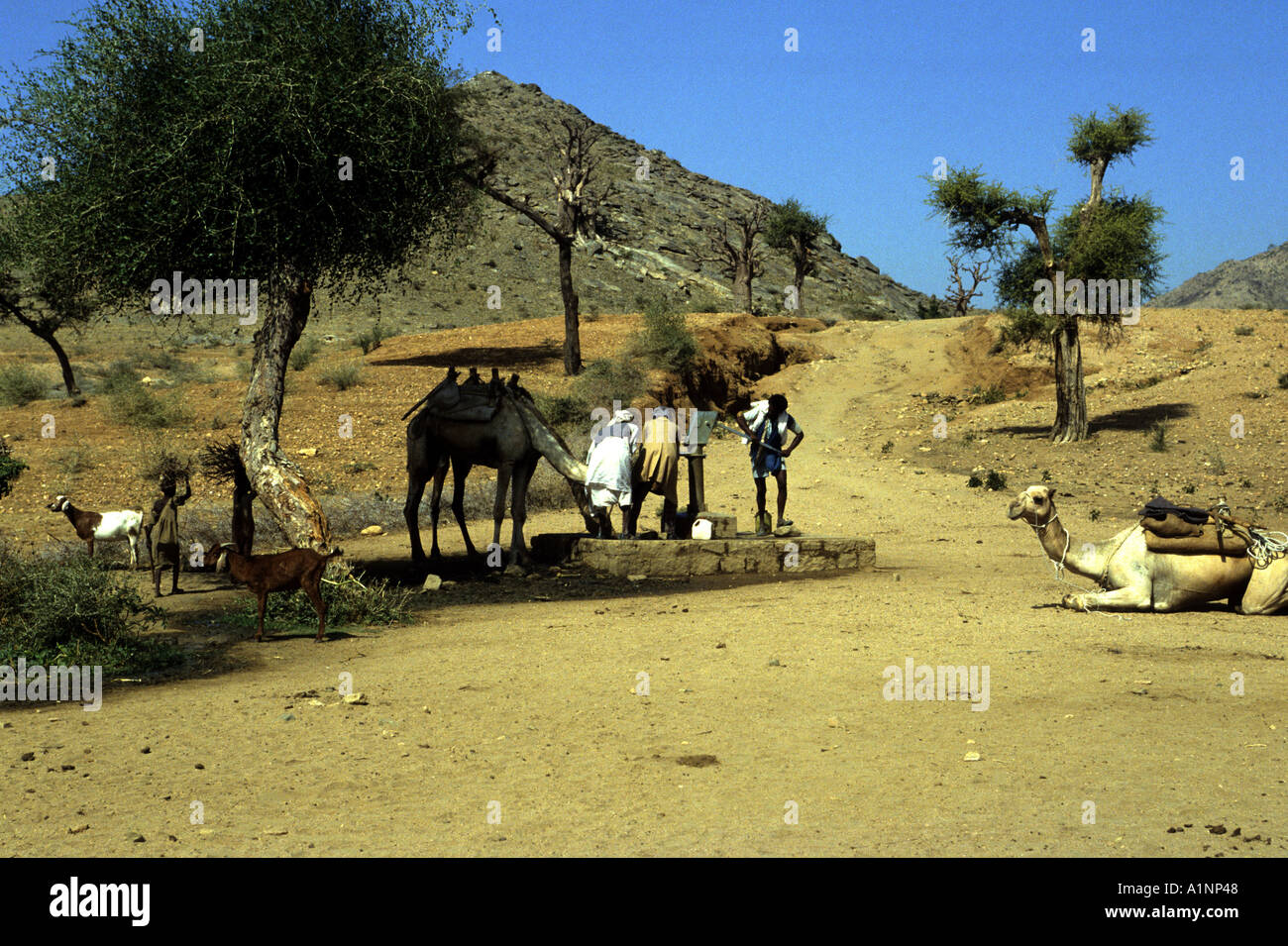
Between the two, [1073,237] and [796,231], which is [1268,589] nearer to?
[1073,237]

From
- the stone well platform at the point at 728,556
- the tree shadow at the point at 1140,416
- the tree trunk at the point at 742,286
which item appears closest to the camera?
the stone well platform at the point at 728,556

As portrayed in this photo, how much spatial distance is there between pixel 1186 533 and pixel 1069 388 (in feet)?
54.7

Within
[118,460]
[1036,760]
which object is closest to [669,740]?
[1036,760]

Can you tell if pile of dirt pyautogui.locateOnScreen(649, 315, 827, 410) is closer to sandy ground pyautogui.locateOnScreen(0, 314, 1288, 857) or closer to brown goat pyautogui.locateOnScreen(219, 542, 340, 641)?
sandy ground pyautogui.locateOnScreen(0, 314, 1288, 857)

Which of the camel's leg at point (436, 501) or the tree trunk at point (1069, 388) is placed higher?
the tree trunk at point (1069, 388)

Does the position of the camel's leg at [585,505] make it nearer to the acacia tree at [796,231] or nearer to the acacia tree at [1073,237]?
the acacia tree at [1073,237]

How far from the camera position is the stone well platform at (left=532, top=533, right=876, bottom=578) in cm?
1388

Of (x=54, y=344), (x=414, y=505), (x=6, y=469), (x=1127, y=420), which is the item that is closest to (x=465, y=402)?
(x=414, y=505)

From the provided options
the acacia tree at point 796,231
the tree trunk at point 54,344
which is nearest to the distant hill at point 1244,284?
the acacia tree at point 796,231

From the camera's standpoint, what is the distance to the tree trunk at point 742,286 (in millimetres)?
55700

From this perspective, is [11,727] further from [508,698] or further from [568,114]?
[568,114]

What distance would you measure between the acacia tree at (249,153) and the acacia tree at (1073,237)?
56.5 feet

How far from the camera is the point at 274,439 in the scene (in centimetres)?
1295
